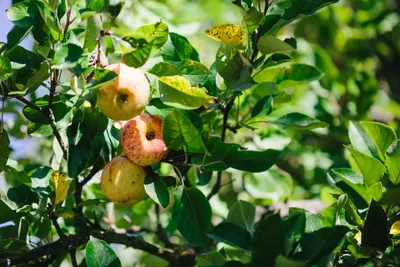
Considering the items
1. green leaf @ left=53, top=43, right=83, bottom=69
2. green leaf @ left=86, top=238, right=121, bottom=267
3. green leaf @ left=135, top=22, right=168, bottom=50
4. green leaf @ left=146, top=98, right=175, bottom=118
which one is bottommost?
green leaf @ left=86, top=238, right=121, bottom=267

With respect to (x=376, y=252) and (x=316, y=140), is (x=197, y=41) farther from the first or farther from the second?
(x=376, y=252)

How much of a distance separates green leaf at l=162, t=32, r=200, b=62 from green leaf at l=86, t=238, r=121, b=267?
404 millimetres

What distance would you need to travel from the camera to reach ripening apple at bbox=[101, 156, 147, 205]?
3.49 feet

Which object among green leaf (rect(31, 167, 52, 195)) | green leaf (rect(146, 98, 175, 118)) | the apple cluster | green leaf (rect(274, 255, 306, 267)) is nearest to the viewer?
green leaf (rect(274, 255, 306, 267))

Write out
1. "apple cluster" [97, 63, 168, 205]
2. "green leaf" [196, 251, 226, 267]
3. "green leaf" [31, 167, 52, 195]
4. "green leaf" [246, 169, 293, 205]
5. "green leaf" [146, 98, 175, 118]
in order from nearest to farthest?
"green leaf" [196, 251, 226, 267] → "apple cluster" [97, 63, 168, 205] → "green leaf" [146, 98, 175, 118] → "green leaf" [31, 167, 52, 195] → "green leaf" [246, 169, 293, 205]

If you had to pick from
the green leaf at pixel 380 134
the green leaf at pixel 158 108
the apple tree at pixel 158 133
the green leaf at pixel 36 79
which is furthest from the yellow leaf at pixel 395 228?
the green leaf at pixel 36 79

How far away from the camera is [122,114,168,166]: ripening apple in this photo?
1.05m

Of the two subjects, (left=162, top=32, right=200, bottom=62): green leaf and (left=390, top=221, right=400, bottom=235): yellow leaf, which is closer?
(left=390, top=221, right=400, bottom=235): yellow leaf

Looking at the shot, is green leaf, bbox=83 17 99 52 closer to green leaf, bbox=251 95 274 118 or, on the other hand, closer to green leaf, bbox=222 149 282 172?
green leaf, bbox=222 149 282 172

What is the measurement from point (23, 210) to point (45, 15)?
1.30 ft

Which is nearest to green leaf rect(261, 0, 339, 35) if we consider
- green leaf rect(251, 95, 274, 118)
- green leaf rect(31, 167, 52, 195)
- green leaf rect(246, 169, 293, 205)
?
green leaf rect(251, 95, 274, 118)

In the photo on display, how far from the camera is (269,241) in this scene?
2.50 ft

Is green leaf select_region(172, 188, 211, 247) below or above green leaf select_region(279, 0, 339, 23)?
below

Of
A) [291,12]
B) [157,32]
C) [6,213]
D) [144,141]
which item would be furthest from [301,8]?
[6,213]
